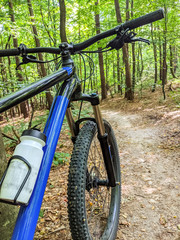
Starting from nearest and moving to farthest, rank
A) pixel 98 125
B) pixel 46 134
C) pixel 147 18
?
pixel 46 134, pixel 147 18, pixel 98 125

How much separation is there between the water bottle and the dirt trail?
1736 millimetres

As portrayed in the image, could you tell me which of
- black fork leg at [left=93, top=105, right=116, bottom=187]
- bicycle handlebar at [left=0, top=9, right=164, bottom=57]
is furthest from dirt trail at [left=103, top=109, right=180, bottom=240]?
bicycle handlebar at [left=0, top=9, right=164, bottom=57]

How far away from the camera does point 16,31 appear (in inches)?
236

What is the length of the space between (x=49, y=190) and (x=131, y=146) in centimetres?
252

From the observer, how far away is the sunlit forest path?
2.02m

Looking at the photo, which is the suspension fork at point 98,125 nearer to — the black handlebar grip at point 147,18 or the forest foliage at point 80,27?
the black handlebar grip at point 147,18

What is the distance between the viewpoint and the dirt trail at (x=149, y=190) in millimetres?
1996

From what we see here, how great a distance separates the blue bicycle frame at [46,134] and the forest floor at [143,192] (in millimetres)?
1536

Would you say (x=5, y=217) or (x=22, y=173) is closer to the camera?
(x=22, y=173)

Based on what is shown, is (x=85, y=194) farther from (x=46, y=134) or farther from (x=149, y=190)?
(x=149, y=190)

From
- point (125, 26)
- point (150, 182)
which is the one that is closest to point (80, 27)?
point (150, 182)

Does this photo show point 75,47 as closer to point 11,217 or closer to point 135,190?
point 11,217

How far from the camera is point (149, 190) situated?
272 cm

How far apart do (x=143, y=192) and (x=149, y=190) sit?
12 cm
